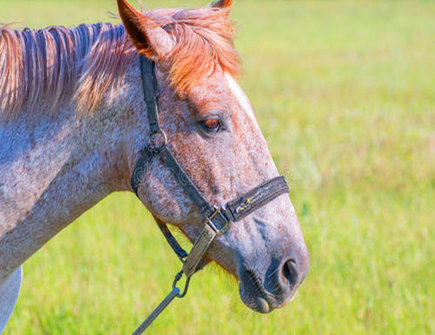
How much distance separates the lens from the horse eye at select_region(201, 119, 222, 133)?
233 cm

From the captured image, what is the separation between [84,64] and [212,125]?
595 millimetres

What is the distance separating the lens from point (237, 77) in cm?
249

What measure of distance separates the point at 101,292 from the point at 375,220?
2924 millimetres

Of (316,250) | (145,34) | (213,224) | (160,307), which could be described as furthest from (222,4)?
(316,250)

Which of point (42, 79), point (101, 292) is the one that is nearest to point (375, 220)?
point (101, 292)

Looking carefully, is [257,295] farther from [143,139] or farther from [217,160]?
[143,139]

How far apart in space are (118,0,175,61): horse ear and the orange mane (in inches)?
1.8

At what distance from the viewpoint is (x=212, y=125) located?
91.7 inches

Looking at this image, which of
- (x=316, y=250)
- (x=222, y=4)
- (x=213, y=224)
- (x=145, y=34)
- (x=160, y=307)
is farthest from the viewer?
(x=316, y=250)

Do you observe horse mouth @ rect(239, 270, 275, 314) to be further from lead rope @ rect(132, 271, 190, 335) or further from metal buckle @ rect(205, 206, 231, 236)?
lead rope @ rect(132, 271, 190, 335)

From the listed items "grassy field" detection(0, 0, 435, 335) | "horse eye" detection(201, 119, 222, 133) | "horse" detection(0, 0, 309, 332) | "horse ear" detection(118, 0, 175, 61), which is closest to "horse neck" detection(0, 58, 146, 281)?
"horse" detection(0, 0, 309, 332)

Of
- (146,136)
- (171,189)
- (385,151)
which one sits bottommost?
(385,151)

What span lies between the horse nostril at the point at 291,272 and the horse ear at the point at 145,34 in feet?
3.22

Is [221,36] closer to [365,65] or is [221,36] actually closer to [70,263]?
[70,263]
